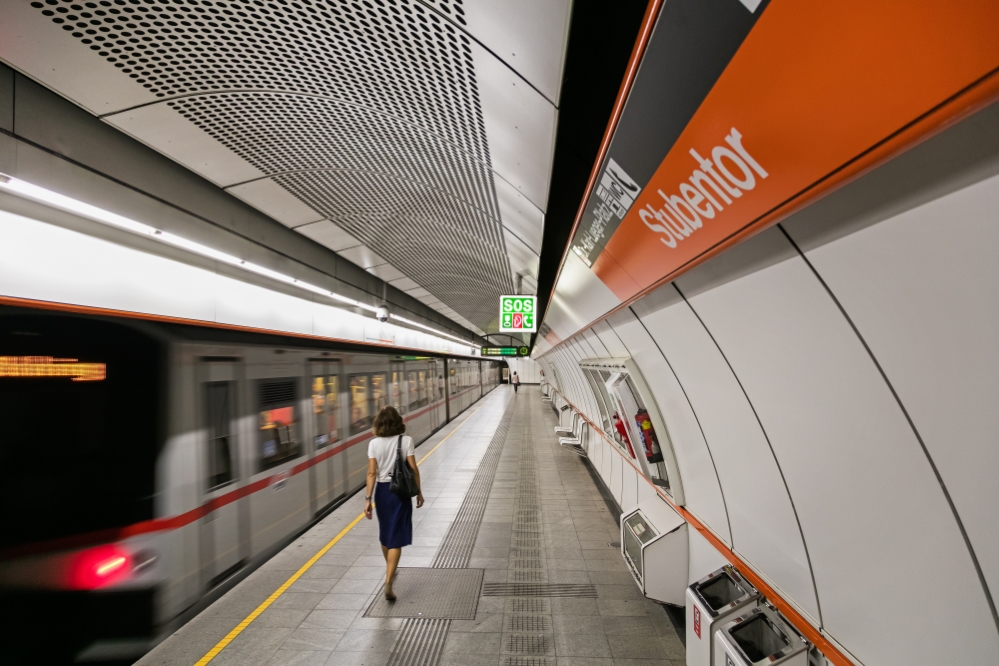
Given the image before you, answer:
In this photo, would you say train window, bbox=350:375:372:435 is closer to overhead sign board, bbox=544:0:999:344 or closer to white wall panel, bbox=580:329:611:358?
white wall panel, bbox=580:329:611:358

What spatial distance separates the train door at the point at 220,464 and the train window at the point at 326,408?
5.21 ft

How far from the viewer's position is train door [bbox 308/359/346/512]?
231 inches

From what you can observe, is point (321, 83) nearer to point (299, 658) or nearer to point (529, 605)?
point (299, 658)

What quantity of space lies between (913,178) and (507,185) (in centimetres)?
377

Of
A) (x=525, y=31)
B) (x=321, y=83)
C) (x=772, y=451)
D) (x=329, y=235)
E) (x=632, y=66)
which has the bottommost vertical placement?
(x=772, y=451)

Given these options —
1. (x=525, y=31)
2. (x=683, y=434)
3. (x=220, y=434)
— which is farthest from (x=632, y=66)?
(x=220, y=434)

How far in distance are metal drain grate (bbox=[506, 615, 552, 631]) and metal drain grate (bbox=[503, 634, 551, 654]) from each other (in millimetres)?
88

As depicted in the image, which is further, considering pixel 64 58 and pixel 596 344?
pixel 596 344

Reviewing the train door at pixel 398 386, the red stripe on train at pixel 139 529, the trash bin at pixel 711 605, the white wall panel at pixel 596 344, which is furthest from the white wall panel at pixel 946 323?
the train door at pixel 398 386

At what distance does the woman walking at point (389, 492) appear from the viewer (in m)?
4.06

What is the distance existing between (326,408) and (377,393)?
2084 millimetres

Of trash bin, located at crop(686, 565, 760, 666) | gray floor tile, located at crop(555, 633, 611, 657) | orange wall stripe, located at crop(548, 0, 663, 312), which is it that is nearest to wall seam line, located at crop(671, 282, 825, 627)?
trash bin, located at crop(686, 565, 760, 666)

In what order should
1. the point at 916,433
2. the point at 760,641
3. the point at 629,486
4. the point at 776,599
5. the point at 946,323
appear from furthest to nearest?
the point at 629,486 < the point at 760,641 < the point at 776,599 < the point at 916,433 < the point at 946,323

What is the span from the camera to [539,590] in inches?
165
